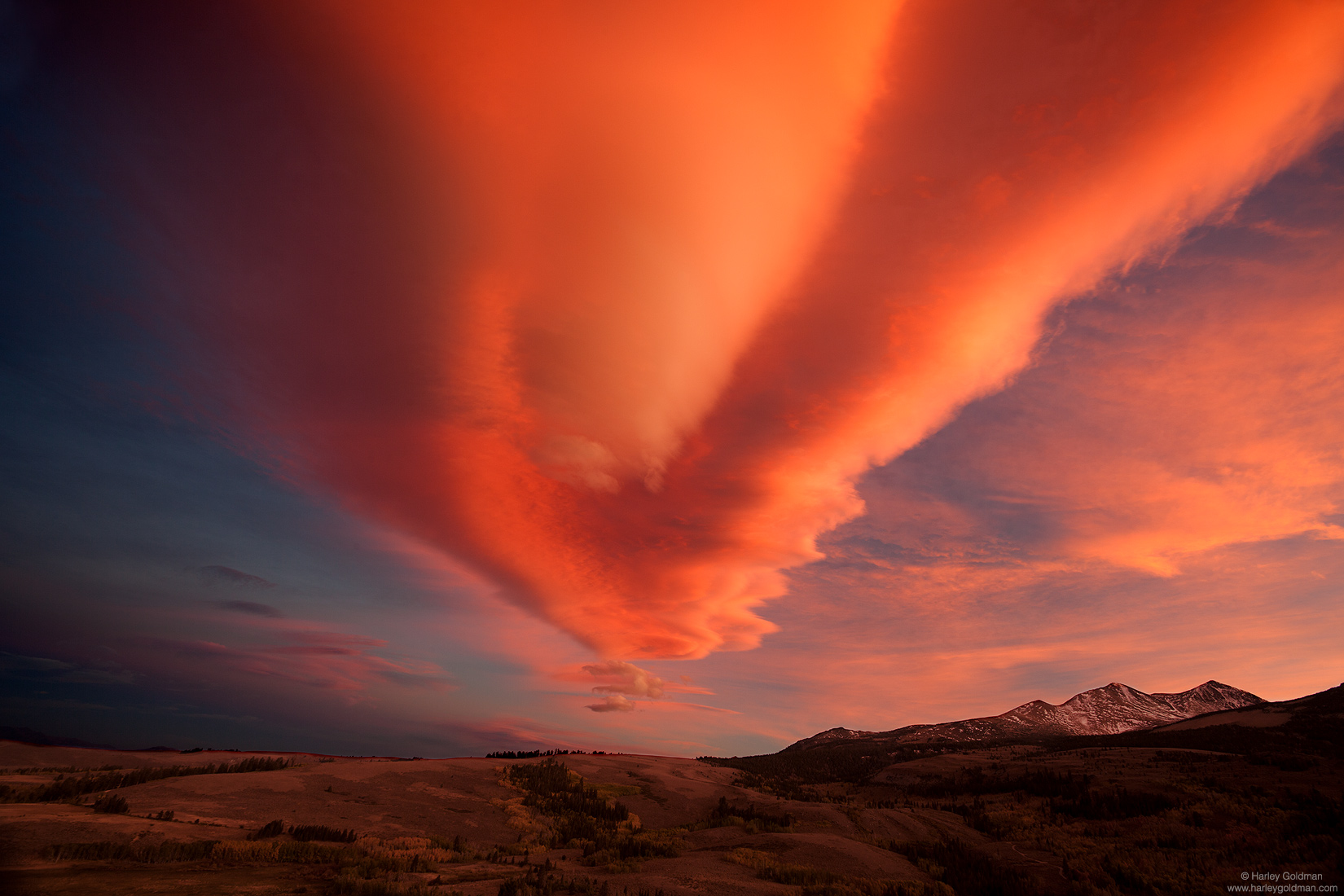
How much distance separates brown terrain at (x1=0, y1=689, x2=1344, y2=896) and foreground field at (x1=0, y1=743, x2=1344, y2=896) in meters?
0.14

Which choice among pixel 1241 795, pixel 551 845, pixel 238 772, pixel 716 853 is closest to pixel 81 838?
pixel 238 772

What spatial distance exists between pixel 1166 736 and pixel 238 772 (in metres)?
117

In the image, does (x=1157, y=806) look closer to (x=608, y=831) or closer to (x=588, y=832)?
(x=608, y=831)

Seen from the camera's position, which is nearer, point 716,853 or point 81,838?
point 81,838

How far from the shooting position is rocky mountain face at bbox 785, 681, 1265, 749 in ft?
518

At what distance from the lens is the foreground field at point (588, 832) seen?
17281 millimetres

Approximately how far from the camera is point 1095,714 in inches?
6781

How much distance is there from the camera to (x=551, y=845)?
91.9 ft

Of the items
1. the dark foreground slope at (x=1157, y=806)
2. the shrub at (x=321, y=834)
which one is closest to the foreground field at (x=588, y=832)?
the shrub at (x=321, y=834)

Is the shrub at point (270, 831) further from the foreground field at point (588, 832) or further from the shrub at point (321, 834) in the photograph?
the shrub at point (321, 834)

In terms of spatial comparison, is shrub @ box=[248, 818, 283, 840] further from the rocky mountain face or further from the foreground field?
the rocky mountain face

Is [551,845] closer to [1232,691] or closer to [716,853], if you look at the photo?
[716,853]

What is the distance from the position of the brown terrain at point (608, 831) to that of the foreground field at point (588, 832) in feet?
0.47

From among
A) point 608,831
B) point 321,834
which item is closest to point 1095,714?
point 608,831
